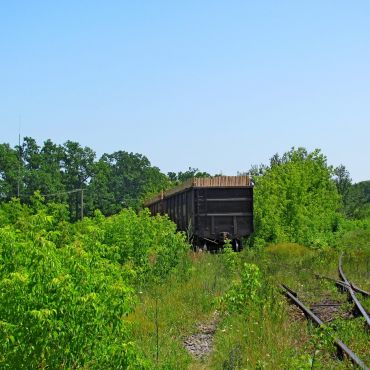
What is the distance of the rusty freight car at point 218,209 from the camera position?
81.1 ft

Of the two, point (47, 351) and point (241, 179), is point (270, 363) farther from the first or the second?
point (241, 179)

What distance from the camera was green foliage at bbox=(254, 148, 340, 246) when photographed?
33500 mm

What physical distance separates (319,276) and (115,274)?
10.5 metres

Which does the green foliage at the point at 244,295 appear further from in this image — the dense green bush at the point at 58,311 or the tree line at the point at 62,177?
the tree line at the point at 62,177

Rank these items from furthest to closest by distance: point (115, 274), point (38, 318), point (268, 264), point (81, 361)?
point (268, 264)
point (115, 274)
point (81, 361)
point (38, 318)

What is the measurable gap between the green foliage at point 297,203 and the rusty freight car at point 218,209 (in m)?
5.03

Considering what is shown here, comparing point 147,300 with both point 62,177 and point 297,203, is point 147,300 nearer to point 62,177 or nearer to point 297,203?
point 297,203

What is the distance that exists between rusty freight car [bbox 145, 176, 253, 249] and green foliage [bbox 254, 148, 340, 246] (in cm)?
503

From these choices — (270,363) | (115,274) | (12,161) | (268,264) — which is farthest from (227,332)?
(12,161)

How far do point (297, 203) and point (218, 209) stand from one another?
15284mm

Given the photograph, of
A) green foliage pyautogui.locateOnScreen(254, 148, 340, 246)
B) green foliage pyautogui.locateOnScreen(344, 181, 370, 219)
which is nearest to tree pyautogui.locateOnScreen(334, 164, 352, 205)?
green foliage pyautogui.locateOnScreen(344, 181, 370, 219)

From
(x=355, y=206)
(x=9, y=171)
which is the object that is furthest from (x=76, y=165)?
(x=355, y=206)

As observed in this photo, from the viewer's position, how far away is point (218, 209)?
25.2 meters

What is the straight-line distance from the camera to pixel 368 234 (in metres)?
35.1
